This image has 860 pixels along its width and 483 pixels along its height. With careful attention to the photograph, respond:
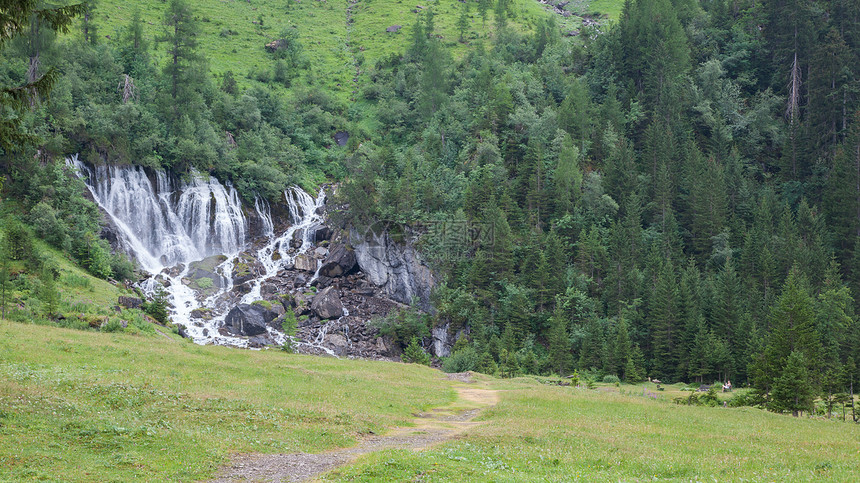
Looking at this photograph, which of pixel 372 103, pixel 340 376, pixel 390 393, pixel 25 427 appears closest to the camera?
pixel 25 427

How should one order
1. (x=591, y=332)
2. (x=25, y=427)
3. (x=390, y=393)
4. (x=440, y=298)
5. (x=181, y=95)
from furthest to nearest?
1. (x=181, y=95)
2. (x=440, y=298)
3. (x=591, y=332)
4. (x=390, y=393)
5. (x=25, y=427)

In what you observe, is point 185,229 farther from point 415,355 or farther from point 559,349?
point 559,349

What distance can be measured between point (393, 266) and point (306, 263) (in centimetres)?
1256

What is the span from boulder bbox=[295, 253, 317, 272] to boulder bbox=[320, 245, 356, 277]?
158cm

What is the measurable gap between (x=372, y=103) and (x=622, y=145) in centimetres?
6631

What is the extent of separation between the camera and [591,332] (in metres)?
72.4

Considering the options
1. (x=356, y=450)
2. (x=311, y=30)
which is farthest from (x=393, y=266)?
(x=311, y=30)

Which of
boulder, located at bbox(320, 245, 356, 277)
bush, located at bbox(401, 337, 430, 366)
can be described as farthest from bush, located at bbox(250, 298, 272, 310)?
bush, located at bbox(401, 337, 430, 366)

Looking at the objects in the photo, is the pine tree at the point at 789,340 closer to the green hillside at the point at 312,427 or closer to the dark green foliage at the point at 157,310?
the green hillside at the point at 312,427

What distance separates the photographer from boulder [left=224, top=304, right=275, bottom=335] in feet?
250

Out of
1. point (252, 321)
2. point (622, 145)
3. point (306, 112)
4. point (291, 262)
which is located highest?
point (306, 112)

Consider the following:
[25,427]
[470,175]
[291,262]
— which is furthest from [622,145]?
[25,427]

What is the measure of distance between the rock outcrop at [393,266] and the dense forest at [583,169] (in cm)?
263

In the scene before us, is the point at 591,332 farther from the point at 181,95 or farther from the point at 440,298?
the point at 181,95
